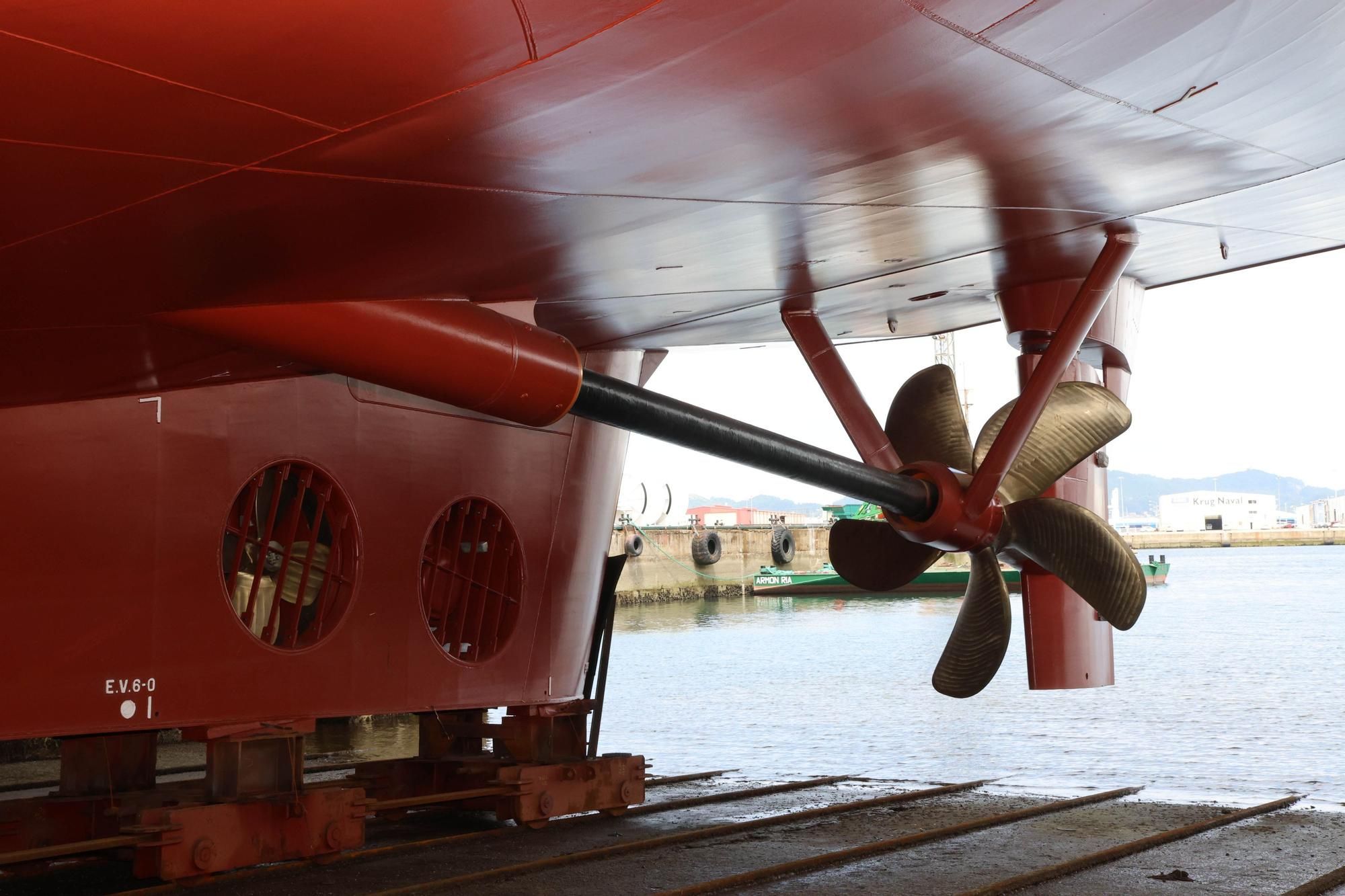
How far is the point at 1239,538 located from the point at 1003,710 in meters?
150

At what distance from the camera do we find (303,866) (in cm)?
738

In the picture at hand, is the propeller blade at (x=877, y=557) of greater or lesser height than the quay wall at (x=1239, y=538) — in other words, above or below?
below

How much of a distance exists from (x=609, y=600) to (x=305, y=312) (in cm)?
545

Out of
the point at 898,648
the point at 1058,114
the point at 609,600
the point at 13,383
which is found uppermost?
the point at 1058,114

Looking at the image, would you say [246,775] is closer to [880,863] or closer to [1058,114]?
[880,863]

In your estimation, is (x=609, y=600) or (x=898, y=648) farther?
(x=898, y=648)

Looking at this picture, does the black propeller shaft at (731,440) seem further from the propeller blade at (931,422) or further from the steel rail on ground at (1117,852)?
the steel rail on ground at (1117,852)

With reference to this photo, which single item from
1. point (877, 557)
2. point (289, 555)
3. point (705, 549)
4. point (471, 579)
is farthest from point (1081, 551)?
point (705, 549)

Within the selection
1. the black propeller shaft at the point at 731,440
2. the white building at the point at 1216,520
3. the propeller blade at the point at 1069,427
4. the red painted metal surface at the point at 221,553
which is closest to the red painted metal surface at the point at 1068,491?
the propeller blade at the point at 1069,427

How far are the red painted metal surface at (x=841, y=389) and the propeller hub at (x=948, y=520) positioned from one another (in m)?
0.26

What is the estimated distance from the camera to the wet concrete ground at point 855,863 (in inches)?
274

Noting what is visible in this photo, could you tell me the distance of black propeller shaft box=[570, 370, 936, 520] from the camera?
5609 mm

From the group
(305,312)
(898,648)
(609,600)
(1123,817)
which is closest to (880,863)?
(1123,817)

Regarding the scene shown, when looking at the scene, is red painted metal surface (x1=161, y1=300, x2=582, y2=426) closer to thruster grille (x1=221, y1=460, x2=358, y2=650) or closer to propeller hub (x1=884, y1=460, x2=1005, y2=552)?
thruster grille (x1=221, y1=460, x2=358, y2=650)
